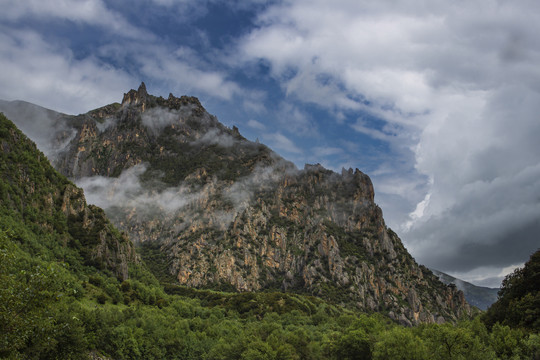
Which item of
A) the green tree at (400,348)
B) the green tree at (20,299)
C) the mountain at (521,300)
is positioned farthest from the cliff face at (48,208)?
the mountain at (521,300)

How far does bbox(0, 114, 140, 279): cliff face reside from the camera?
131 m

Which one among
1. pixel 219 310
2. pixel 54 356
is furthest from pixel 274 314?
pixel 54 356

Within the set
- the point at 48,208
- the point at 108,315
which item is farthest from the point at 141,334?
the point at 48,208

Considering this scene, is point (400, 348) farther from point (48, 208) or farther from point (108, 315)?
point (48, 208)

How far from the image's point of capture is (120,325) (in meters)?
88.2

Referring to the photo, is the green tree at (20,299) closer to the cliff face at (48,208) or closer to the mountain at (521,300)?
the mountain at (521,300)

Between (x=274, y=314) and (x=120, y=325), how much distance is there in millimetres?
91485

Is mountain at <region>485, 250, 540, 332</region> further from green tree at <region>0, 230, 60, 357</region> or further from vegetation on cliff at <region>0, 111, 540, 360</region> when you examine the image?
green tree at <region>0, 230, 60, 357</region>

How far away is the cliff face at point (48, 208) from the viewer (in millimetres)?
131250

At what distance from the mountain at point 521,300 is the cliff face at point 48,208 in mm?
145166

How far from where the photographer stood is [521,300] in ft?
302

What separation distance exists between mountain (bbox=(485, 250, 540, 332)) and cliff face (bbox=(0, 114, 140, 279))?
145166 mm

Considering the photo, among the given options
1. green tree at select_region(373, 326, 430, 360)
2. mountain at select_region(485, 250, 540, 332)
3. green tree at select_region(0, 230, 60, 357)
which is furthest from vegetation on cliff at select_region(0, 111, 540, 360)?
mountain at select_region(485, 250, 540, 332)

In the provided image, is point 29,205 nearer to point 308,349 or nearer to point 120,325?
point 120,325
